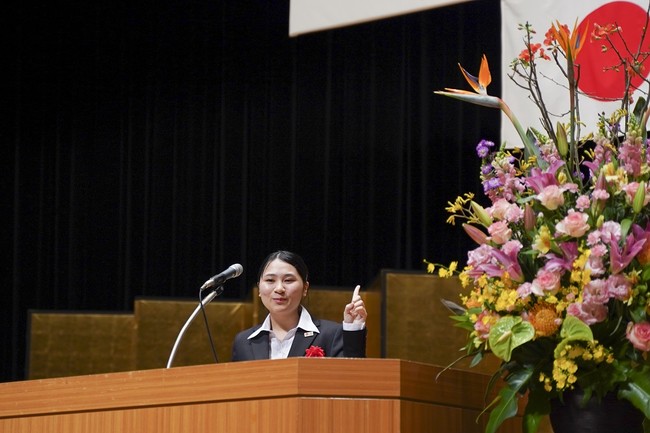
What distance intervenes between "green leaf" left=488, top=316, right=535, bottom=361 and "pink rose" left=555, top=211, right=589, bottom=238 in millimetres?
182

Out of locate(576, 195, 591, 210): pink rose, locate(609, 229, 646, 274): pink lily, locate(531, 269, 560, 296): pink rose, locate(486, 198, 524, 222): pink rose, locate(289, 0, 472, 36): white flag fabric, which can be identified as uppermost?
locate(289, 0, 472, 36): white flag fabric

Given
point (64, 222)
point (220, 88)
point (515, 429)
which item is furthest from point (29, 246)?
point (515, 429)

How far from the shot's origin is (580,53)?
4441 millimetres

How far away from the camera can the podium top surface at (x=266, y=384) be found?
2.11 meters

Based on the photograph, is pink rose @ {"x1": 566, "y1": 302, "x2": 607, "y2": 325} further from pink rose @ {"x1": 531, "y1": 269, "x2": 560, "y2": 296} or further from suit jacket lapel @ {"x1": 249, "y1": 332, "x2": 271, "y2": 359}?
suit jacket lapel @ {"x1": 249, "y1": 332, "x2": 271, "y2": 359}

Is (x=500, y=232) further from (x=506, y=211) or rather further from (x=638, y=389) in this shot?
(x=638, y=389)

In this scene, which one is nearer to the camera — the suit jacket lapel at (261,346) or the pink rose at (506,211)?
the pink rose at (506,211)

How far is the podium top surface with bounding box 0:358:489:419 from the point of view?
2.11 meters

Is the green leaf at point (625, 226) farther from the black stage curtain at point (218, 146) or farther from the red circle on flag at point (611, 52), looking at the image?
the black stage curtain at point (218, 146)

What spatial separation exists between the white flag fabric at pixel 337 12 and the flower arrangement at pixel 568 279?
2792 mm

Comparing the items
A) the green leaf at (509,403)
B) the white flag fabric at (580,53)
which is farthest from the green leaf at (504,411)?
the white flag fabric at (580,53)

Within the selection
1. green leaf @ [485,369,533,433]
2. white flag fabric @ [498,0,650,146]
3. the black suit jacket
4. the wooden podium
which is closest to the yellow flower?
green leaf @ [485,369,533,433]

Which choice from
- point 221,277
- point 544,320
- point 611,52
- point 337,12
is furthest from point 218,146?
point 544,320

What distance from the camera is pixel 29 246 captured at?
6496 millimetres
